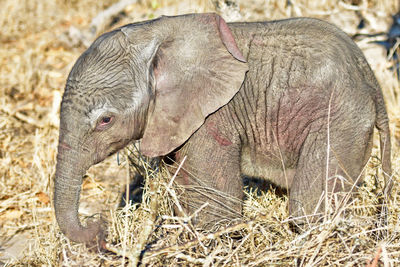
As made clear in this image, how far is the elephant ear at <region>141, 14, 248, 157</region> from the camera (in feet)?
12.2

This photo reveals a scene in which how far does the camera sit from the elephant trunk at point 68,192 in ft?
11.6

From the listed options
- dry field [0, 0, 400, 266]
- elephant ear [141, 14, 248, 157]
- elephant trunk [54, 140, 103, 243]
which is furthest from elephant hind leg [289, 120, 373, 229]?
elephant trunk [54, 140, 103, 243]

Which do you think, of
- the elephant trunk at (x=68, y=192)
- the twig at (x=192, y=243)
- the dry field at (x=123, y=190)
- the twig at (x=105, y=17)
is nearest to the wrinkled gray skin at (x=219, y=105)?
the elephant trunk at (x=68, y=192)

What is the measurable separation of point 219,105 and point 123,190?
6.75ft

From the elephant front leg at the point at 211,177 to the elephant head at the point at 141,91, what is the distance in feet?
0.45

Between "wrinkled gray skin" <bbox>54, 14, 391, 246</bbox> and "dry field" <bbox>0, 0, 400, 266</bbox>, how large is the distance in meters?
0.27

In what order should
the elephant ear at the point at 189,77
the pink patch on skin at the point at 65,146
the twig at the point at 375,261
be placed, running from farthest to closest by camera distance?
1. the elephant ear at the point at 189,77
2. the pink patch on skin at the point at 65,146
3. the twig at the point at 375,261

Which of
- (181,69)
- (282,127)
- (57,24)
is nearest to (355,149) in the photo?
(282,127)

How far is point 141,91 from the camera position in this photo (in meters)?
3.62

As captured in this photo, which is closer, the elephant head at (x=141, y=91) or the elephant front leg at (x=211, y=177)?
the elephant head at (x=141, y=91)

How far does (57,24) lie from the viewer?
380 inches

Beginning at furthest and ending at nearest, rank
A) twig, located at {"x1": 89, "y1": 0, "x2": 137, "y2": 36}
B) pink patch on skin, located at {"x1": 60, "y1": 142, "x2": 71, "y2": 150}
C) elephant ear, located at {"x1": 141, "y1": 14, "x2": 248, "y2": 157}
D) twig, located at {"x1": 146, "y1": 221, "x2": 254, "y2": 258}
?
twig, located at {"x1": 89, "y1": 0, "x2": 137, "y2": 36} → elephant ear, located at {"x1": 141, "y1": 14, "x2": 248, "y2": 157} → pink patch on skin, located at {"x1": 60, "y1": 142, "x2": 71, "y2": 150} → twig, located at {"x1": 146, "y1": 221, "x2": 254, "y2": 258}

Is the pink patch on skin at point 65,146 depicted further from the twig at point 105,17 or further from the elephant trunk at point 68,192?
the twig at point 105,17

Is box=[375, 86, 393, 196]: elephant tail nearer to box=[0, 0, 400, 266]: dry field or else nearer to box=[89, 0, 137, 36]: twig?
box=[0, 0, 400, 266]: dry field
